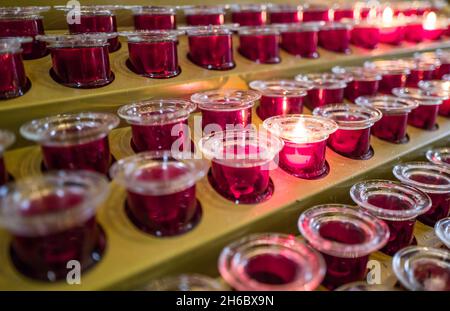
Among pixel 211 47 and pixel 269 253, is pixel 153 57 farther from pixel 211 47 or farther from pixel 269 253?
pixel 269 253

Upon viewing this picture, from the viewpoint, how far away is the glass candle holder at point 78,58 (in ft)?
2.61

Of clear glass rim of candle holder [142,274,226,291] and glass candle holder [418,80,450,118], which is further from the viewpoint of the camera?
glass candle holder [418,80,450,118]

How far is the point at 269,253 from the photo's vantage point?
2.11 feet

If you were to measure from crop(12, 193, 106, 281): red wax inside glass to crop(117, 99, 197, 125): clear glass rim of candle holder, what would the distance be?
24 cm

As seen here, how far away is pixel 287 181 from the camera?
0.84 metres

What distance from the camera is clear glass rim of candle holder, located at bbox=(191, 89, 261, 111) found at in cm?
87

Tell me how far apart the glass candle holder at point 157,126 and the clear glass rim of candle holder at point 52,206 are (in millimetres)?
200

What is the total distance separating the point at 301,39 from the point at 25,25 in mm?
817

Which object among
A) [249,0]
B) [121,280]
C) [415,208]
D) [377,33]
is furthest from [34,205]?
[377,33]

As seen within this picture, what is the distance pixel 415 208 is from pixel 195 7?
833 mm

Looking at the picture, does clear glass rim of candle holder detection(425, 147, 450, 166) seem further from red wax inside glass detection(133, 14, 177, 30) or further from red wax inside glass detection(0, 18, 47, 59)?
red wax inside glass detection(0, 18, 47, 59)

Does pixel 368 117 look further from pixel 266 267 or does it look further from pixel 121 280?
pixel 121 280

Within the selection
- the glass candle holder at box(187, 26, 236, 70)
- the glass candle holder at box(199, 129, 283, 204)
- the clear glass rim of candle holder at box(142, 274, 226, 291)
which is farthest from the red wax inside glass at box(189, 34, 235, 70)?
the clear glass rim of candle holder at box(142, 274, 226, 291)

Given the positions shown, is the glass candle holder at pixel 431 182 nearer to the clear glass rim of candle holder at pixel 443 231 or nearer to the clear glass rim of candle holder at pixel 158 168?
the clear glass rim of candle holder at pixel 443 231
